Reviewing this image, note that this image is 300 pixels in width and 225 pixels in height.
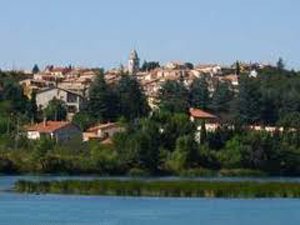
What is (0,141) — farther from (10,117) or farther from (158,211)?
(158,211)

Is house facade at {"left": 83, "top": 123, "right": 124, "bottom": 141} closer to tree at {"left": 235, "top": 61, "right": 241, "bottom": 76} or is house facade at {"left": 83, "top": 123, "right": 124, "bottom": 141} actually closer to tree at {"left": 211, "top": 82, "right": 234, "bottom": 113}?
tree at {"left": 211, "top": 82, "right": 234, "bottom": 113}

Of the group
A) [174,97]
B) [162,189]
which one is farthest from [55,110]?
[162,189]

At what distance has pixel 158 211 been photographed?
53.3m

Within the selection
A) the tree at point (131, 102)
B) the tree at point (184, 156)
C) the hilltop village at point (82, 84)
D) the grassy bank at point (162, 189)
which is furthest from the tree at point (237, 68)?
the grassy bank at point (162, 189)

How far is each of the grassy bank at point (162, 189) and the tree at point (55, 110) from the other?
60153 millimetres

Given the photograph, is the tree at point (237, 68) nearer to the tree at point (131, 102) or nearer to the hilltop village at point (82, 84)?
the hilltop village at point (82, 84)

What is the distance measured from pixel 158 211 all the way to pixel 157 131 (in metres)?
44.8

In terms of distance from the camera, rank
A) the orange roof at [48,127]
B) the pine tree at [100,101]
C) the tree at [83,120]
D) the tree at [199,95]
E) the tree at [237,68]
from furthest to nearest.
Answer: the tree at [237,68]
the tree at [199,95]
the pine tree at [100,101]
the tree at [83,120]
the orange roof at [48,127]

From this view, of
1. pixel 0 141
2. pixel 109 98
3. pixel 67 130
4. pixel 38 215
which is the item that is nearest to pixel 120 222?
pixel 38 215

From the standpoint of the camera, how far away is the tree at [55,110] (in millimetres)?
124000

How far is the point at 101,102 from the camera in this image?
122 m

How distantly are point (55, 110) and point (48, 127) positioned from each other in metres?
14.5

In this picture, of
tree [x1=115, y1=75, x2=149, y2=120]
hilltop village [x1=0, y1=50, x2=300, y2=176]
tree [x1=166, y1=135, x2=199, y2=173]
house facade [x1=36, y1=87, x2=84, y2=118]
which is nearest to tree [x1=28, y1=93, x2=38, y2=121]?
hilltop village [x1=0, y1=50, x2=300, y2=176]

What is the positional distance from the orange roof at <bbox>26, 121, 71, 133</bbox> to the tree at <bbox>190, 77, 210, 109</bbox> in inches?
957
